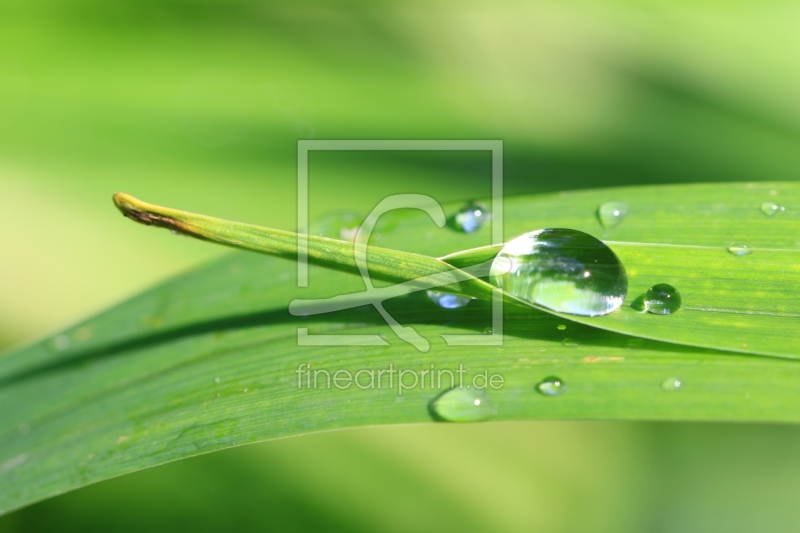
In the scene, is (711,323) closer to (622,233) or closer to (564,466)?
(622,233)

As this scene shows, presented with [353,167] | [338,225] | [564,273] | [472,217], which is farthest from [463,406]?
[353,167]

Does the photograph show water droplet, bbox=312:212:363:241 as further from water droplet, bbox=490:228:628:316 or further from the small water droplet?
the small water droplet

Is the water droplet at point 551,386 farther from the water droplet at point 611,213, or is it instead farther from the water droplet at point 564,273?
the water droplet at point 611,213

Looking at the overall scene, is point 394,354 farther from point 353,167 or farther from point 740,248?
point 353,167

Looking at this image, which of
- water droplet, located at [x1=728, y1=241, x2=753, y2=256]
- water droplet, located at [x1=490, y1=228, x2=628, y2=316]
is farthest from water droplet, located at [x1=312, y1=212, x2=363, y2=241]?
water droplet, located at [x1=728, y1=241, x2=753, y2=256]

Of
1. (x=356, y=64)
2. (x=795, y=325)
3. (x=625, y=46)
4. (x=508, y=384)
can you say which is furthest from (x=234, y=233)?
(x=625, y=46)

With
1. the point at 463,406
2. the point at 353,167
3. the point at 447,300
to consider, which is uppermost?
the point at 353,167
